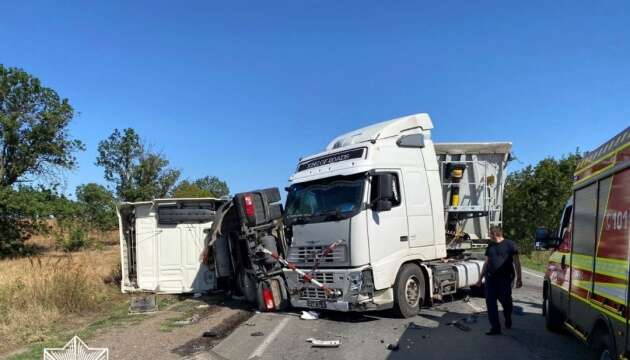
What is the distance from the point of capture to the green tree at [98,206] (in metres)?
39.7

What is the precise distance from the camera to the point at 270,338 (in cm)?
815

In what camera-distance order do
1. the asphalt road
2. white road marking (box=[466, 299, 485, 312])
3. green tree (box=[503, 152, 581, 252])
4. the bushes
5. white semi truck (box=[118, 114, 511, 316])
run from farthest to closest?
the bushes < green tree (box=[503, 152, 581, 252]) < white road marking (box=[466, 299, 485, 312]) < white semi truck (box=[118, 114, 511, 316]) < the asphalt road

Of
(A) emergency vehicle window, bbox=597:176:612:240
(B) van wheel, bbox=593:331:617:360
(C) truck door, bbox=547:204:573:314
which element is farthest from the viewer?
(C) truck door, bbox=547:204:573:314

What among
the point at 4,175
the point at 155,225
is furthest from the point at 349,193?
the point at 4,175

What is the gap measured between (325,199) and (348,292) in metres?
1.81

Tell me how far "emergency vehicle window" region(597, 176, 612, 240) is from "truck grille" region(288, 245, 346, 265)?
464 cm

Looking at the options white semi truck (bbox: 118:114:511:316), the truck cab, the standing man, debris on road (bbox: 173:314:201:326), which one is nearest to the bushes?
white semi truck (bbox: 118:114:511:316)

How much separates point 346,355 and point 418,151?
4809mm

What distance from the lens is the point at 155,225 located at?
13555 mm

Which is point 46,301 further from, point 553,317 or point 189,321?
point 553,317

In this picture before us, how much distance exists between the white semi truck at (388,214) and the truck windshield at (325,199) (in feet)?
0.06

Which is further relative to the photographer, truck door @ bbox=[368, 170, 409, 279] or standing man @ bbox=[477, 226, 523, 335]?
truck door @ bbox=[368, 170, 409, 279]

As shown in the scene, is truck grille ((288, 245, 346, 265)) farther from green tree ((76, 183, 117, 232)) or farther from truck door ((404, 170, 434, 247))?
green tree ((76, 183, 117, 232))

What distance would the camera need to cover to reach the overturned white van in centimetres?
1348
